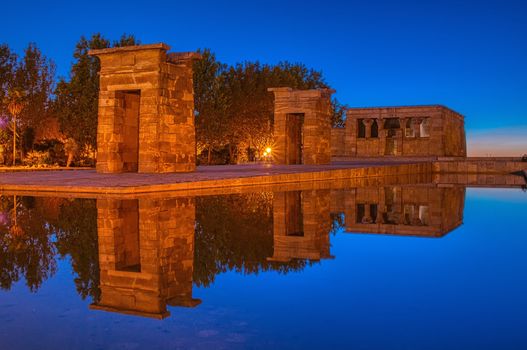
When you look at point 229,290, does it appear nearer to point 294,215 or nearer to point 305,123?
point 294,215

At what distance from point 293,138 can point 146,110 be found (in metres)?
12.9

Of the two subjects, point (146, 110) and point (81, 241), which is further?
point (146, 110)

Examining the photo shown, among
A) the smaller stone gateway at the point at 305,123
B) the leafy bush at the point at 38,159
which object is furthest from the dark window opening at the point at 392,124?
the leafy bush at the point at 38,159

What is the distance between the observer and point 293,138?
2944 centimetres

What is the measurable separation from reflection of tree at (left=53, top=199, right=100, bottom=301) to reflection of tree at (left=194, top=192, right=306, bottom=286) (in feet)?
2.98

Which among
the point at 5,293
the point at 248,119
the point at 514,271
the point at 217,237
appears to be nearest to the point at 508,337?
the point at 514,271

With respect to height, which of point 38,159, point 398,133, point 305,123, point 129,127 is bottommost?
point 38,159

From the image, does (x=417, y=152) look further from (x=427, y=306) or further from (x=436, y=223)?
(x=427, y=306)

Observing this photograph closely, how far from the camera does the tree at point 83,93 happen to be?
31578 millimetres

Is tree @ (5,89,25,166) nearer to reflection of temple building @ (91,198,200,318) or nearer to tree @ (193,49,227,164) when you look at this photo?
tree @ (193,49,227,164)

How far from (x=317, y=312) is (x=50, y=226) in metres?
5.22

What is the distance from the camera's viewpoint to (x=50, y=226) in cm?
759

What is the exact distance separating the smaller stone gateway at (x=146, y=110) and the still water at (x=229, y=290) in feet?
31.2

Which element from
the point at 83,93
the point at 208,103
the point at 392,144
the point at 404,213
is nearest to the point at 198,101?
the point at 208,103
